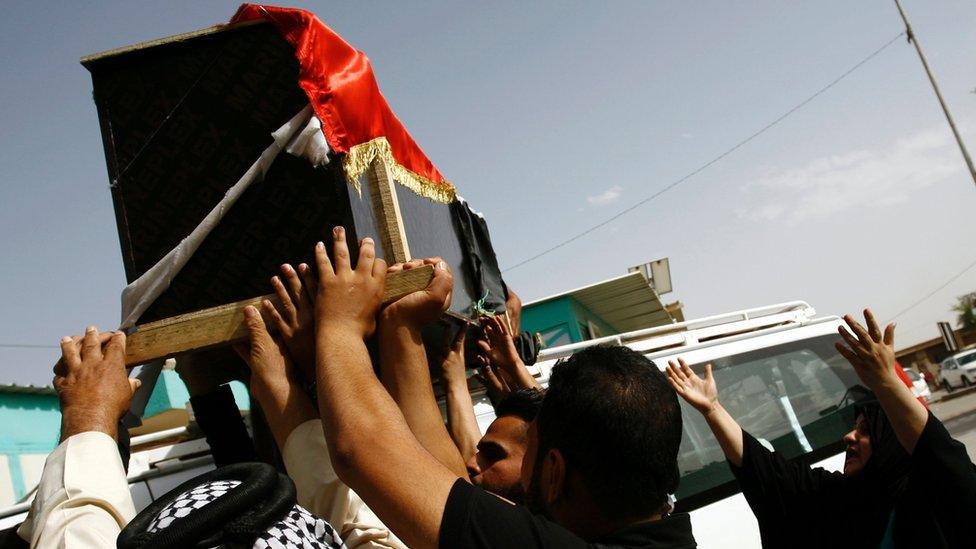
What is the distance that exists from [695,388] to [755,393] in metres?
1.52

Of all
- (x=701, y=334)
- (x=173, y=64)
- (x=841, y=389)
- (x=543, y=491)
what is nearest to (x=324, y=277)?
(x=543, y=491)

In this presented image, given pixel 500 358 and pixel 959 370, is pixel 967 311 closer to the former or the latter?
pixel 959 370

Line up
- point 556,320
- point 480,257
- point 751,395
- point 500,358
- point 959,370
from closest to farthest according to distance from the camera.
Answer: point 500,358 → point 480,257 → point 751,395 → point 556,320 → point 959,370

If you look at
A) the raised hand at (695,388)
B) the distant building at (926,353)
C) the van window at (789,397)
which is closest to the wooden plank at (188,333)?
the raised hand at (695,388)

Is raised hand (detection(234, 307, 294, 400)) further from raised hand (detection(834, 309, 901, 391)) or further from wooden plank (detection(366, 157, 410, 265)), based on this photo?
raised hand (detection(834, 309, 901, 391))

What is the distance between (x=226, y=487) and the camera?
4.74 ft

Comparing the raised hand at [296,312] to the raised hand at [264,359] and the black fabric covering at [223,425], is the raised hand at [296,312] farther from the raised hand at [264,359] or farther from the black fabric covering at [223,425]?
the black fabric covering at [223,425]

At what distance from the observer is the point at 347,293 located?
202 cm

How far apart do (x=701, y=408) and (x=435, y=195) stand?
1.48 meters

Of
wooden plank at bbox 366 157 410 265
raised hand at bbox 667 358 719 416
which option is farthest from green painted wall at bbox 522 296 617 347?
wooden plank at bbox 366 157 410 265

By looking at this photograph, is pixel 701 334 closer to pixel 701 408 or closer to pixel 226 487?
pixel 701 408

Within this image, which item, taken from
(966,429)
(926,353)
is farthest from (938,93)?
(926,353)

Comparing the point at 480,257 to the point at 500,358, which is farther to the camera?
the point at 480,257

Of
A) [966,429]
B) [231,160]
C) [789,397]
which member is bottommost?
[966,429]
